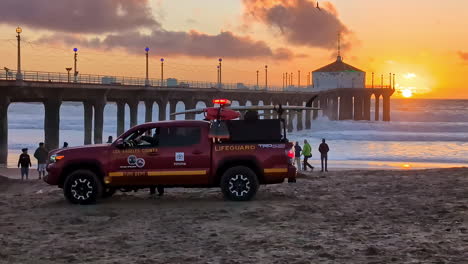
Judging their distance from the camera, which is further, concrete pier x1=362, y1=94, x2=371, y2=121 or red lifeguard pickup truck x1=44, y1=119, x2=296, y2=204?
concrete pier x1=362, y1=94, x2=371, y2=121

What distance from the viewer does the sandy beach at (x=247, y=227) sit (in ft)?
25.7

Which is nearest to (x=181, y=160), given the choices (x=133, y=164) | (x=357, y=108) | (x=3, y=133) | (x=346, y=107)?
(x=133, y=164)

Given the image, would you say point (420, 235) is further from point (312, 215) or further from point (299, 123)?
point (299, 123)

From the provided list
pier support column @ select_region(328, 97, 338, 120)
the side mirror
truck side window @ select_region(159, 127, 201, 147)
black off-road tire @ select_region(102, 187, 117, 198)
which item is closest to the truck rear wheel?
truck side window @ select_region(159, 127, 201, 147)

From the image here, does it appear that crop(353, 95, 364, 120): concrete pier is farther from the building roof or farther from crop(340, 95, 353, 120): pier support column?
the building roof

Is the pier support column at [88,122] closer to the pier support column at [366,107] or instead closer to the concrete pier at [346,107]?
the concrete pier at [346,107]

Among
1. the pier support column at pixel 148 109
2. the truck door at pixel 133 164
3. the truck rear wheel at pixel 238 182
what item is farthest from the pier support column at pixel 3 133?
the truck rear wheel at pixel 238 182

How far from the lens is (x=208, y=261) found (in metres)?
7.51

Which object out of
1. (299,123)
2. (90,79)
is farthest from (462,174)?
(299,123)

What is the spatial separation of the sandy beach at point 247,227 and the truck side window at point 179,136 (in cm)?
146

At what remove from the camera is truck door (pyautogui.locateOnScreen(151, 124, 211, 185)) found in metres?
12.1

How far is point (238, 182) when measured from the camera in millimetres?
12227

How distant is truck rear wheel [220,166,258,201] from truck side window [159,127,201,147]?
1.08 meters

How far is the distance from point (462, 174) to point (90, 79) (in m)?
36.8
